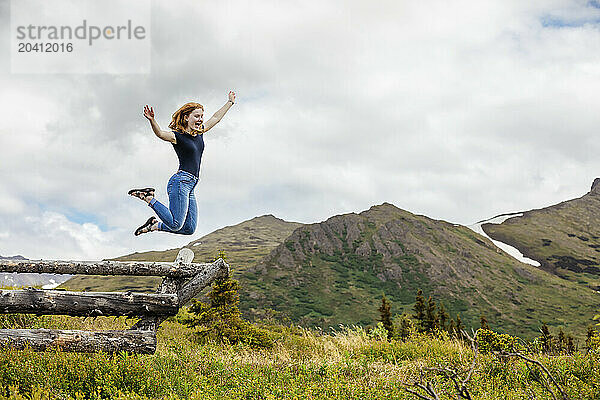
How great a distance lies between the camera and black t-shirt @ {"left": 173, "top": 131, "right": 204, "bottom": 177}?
757cm

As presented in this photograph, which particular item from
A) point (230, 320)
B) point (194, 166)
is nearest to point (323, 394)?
point (194, 166)

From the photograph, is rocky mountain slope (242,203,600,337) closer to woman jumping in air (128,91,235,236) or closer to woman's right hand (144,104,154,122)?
woman jumping in air (128,91,235,236)

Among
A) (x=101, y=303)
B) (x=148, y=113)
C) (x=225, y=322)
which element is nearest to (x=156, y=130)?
(x=148, y=113)

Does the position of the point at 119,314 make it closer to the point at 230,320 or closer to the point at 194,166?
the point at 194,166

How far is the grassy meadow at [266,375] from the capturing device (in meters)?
5.56

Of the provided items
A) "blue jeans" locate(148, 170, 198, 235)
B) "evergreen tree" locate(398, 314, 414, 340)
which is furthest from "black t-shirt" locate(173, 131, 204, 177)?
"evergreen tree" locate(398, 314, 414, 340)

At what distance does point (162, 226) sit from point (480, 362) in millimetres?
6725

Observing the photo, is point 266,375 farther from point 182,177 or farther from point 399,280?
point 399,280

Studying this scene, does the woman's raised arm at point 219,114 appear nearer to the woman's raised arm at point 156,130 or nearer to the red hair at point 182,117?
the red hair at point 182,117

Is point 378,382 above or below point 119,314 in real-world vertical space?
below

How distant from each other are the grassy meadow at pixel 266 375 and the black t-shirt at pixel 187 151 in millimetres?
3302

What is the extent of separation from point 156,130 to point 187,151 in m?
0.68

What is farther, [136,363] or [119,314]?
[119,314]

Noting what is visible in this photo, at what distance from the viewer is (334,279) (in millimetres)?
155750
